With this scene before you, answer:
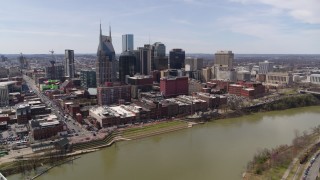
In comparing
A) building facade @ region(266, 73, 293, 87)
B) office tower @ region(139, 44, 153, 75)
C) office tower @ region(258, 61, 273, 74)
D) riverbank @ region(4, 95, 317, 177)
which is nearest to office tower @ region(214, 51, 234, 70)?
office tower @ region(258, 61, 273, 74)

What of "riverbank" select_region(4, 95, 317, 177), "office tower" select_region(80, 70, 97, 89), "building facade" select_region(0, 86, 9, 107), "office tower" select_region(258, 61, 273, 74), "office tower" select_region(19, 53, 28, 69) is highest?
"office tower" select_region(19, 53, 28, 69)

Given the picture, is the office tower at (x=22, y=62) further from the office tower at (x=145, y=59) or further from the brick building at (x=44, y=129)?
the brick building at (x=44, y=129)

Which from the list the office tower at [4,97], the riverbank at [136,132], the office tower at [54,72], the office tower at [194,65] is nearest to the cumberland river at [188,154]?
the riverbank at [136,132]

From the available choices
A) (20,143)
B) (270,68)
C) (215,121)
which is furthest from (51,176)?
(270,68)

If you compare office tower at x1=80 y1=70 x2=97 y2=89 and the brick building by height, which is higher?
office tower at x1=80 y1=70 x2=97 y2=89

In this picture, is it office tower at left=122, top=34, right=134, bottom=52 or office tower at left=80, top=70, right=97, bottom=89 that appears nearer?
office tower at left=80, top=70, right=97, bottom=89

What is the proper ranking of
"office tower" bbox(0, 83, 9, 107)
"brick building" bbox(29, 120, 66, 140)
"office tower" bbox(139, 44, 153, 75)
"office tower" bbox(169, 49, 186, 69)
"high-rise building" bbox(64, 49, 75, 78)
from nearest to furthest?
"brick building" bbox(29, 120, 66, 140), "office tower" bbox(0, 83, 9, 107), "office tower" bbox(139, 44, 153, 75), "high-rise building" bbox(64, 49, 75, 78), "office tower" bbox(169, 49, 186, 69)

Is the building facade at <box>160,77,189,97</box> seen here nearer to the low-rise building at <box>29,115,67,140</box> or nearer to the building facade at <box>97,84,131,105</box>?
the building facade at <box>97,84,131,105</box>

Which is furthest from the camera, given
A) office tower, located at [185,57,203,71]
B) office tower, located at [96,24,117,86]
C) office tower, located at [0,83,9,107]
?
office tower, located at [185,57,203,71]

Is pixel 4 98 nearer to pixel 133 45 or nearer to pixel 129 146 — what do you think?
pixel 129 146
